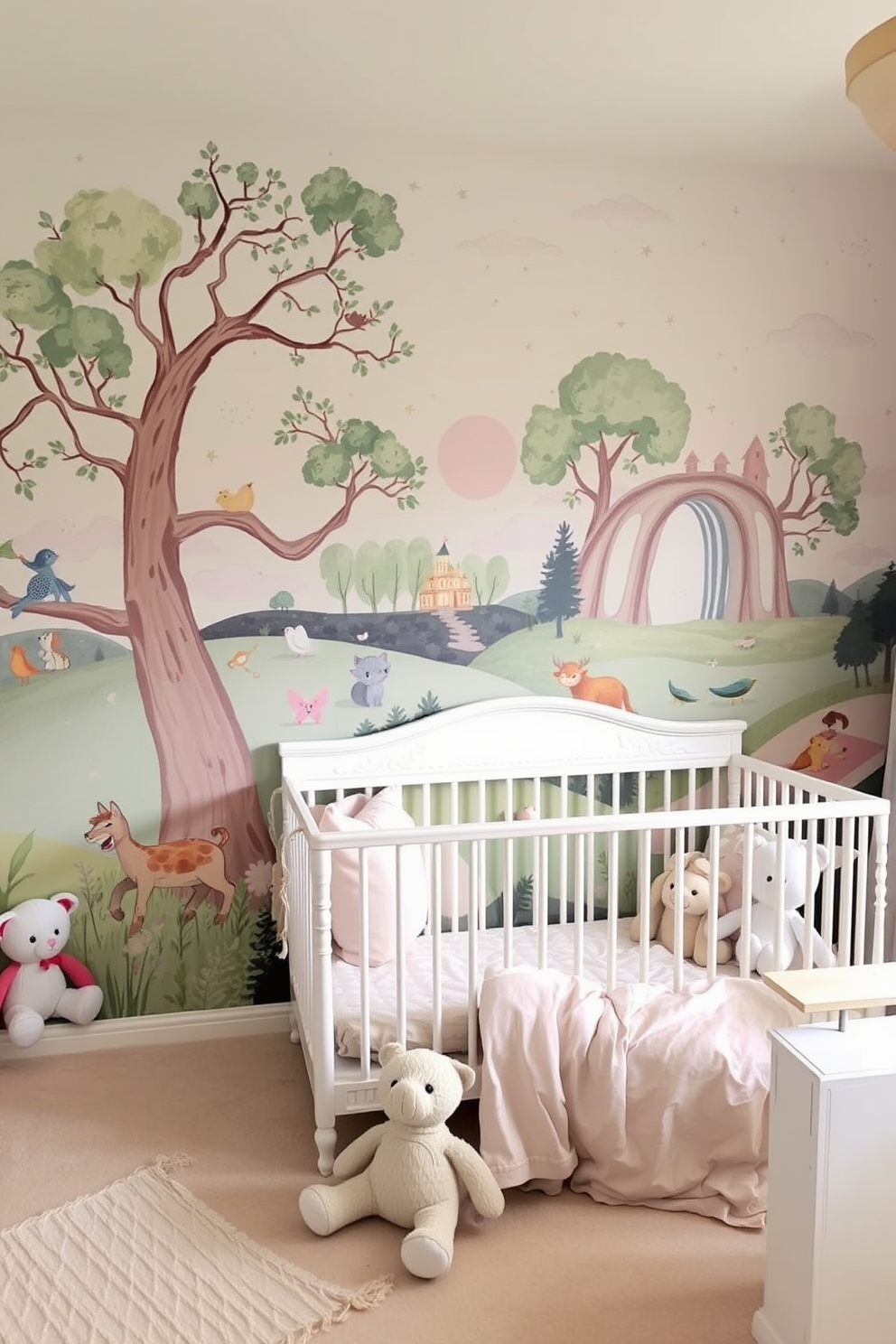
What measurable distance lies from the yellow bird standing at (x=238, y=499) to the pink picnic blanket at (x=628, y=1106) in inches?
57.5

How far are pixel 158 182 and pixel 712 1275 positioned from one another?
279 cm

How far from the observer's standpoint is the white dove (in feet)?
9.77

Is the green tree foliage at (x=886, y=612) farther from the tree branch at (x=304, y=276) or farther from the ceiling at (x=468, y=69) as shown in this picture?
the tree branch at (x=304, y=276)

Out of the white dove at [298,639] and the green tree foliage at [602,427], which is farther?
the green tree foliage at [602,427]

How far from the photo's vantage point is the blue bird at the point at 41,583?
9.32ft

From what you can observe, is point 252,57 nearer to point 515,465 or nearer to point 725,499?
point 515,465

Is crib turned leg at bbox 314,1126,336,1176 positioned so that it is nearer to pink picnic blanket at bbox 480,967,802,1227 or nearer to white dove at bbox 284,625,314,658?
pink picnic blanket at bbox 480,967,802,1227

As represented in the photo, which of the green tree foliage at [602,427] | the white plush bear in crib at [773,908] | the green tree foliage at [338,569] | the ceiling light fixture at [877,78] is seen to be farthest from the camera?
the green tree foliage at [602,427]

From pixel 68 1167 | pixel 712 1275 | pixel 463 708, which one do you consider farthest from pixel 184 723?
pixel 712 1275

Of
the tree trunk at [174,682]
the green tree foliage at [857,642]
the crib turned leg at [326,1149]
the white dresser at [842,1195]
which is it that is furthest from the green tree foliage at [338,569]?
the white dresser at [842,1195]

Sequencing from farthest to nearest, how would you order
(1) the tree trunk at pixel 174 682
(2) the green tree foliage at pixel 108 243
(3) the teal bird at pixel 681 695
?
(3) the teal bird at pixel 681 695
(1) the tree trunk at pixel 174 682
(2) the green tree foliage at pixel 108 243

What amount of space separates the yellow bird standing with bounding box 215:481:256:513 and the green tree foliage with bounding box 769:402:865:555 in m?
1.54

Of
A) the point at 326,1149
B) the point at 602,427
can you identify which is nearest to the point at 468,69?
the point at 602,427

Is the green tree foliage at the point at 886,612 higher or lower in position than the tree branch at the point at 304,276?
lower
